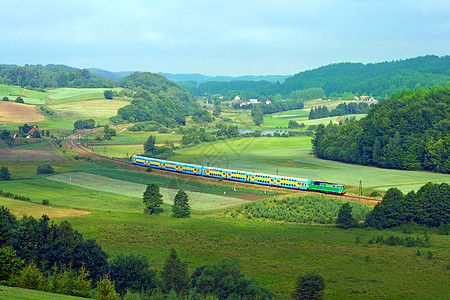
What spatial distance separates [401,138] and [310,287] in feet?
314

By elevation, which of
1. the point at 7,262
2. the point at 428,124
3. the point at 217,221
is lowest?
the point at 217,221

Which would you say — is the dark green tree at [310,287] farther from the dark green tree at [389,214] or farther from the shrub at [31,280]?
the dark green tree at [389,214]

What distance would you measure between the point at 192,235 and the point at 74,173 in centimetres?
5800

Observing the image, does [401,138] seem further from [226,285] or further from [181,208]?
[226,285]

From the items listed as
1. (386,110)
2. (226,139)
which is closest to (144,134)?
(226,139)

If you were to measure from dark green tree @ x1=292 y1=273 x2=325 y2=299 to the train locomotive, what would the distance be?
158ft

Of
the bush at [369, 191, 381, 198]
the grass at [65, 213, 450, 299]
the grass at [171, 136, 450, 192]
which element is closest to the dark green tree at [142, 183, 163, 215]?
the grass at [65, 213, 450, 299]

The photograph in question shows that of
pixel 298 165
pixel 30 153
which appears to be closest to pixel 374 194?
pixel 298 165

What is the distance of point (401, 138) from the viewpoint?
12600 cm

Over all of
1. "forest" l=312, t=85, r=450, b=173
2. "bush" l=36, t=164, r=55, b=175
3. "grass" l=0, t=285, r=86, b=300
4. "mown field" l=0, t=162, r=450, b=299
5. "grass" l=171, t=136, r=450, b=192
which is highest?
"forest" l=312, t=85, r=450, b=173

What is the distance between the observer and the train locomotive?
8912cm

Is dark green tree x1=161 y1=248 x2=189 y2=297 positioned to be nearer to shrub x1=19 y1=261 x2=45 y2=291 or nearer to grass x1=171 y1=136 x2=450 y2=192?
shrub x1=19 y1=261 x2=45 y2=291

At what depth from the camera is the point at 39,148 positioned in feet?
486

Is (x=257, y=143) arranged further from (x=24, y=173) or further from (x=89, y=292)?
(x=89, y=292)
